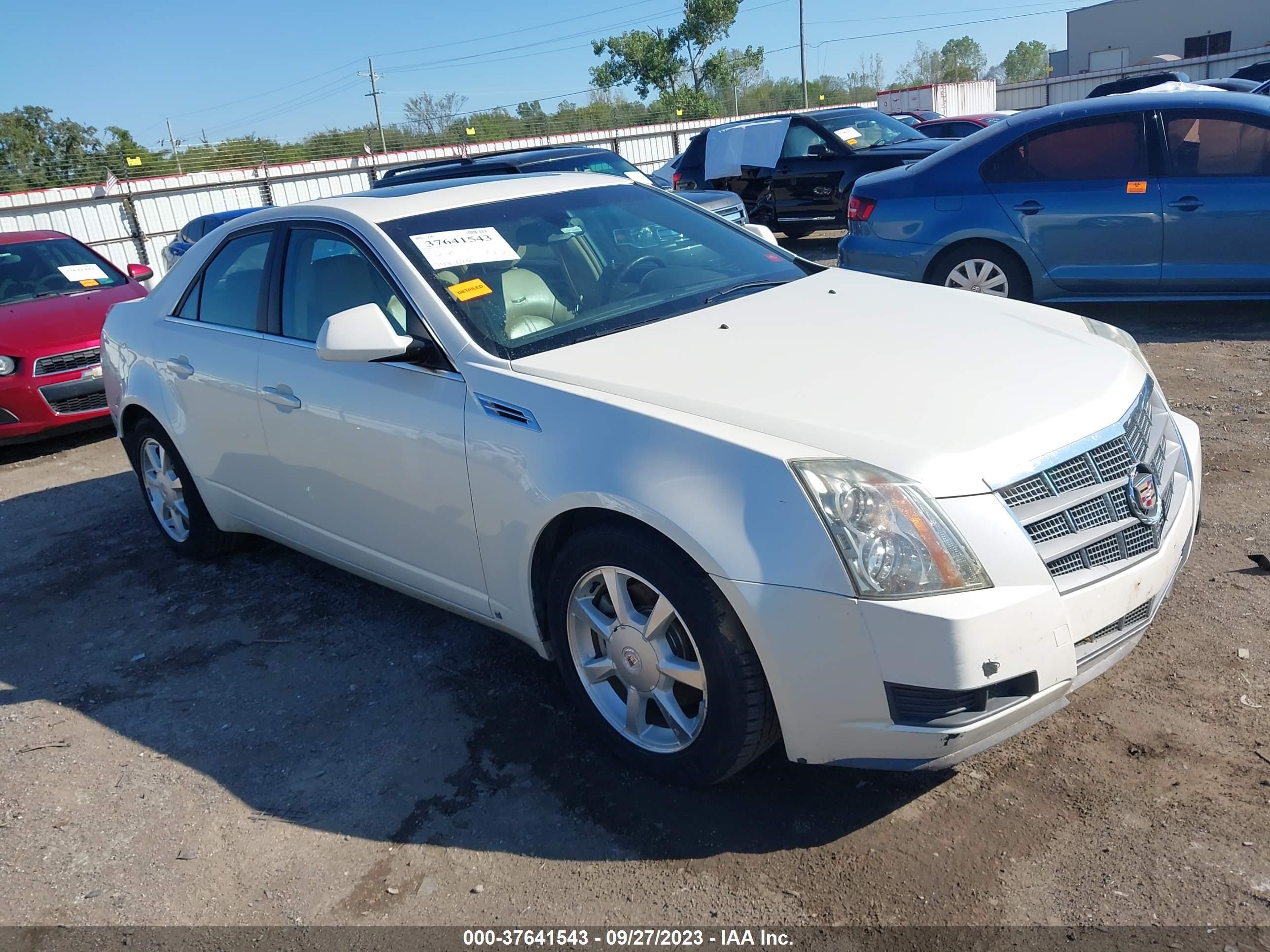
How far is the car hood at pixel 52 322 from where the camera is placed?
7.54m

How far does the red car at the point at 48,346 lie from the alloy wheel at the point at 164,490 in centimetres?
231

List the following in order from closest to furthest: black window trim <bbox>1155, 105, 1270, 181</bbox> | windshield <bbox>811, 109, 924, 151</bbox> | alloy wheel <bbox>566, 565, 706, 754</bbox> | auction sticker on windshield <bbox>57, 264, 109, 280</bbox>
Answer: alloy wheel <bbox>566, 565, 706, 754</bbox> → black window trim <bbox>1155, 105, 1270, 181</bbox> → auction sticker on windshield <bbox>57, 264, 109, 280</bbox> → windshield <bbox>811, 109, 924, 151</bbox>

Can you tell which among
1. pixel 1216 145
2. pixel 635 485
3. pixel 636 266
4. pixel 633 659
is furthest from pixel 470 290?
pixel 1216 145

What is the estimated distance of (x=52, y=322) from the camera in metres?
7.89

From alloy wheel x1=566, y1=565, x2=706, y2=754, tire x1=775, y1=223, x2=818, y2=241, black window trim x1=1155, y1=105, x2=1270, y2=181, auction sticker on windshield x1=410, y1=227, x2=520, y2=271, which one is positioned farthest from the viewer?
tire x1=775, y1=223, x2=818, y2=241

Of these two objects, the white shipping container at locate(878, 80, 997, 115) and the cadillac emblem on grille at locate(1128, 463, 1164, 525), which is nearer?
the cadillac emblem on grille at locate(1128, 463, 1164, 525)

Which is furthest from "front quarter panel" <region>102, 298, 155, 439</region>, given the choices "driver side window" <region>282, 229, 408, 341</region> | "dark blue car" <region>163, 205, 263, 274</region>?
"dark blue car" <region>163, 205, 263, 274</region>

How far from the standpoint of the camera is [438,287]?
3418 mm

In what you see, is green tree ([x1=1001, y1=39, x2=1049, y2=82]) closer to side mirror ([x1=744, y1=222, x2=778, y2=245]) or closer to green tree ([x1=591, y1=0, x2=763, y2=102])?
green tree ([x1=591, y1=0, x2=763, y2=102])

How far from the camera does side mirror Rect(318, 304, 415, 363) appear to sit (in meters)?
3.22

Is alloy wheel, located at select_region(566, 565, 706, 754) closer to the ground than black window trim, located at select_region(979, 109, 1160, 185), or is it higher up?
closer to the ground

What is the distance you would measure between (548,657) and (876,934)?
131 cm

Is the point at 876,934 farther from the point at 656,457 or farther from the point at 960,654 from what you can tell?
the point at 656,457

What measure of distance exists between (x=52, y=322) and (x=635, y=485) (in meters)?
6.98
